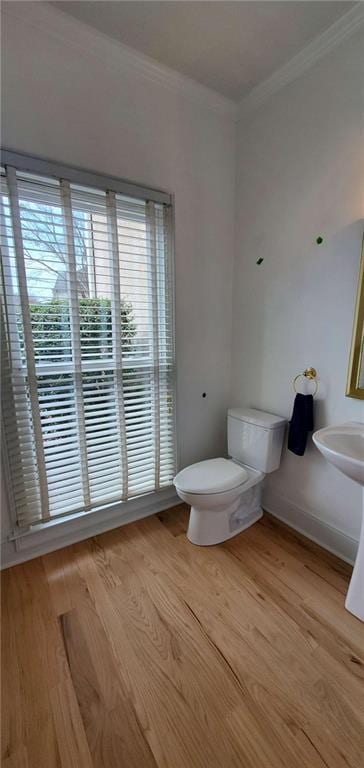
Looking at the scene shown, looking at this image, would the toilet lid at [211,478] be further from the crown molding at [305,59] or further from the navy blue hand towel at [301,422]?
the crown molding at [305,59]

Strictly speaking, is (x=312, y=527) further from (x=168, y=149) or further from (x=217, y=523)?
(x=168, y=149)

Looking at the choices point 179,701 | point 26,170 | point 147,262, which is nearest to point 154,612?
point 179,701

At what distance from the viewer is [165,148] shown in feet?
5.90

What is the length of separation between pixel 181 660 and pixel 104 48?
278cm

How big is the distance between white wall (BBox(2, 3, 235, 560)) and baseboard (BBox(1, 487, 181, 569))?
38 cm

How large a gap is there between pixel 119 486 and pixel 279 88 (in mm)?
2481

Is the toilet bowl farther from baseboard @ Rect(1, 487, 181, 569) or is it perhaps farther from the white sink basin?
the white sink basin

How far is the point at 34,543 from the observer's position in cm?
172

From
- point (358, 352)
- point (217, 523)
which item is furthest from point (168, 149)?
point (217, 523)

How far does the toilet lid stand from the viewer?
169 centimetres

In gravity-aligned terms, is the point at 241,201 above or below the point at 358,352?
above

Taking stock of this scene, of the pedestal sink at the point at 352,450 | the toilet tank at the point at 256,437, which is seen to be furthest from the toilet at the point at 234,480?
the pedestal sink at the point at 352,450

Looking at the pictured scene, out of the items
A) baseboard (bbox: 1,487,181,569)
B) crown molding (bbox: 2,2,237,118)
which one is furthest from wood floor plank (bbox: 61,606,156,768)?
crown molding (bbox: 2,2,237,118)

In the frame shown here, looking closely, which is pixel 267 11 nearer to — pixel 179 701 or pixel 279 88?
pixel 279 88
